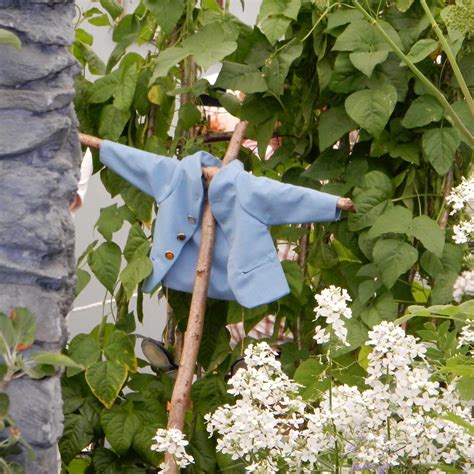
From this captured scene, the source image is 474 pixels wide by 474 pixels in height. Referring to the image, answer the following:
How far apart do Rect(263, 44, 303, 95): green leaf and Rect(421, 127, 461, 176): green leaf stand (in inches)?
12.6

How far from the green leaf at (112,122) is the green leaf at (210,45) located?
9.2 inches

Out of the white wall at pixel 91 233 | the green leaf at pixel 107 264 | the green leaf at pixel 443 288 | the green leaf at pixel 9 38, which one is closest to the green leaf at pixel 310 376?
the green leaf at pixel 443 288

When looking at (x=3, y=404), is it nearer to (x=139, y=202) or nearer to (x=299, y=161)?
(x=139, y=202)

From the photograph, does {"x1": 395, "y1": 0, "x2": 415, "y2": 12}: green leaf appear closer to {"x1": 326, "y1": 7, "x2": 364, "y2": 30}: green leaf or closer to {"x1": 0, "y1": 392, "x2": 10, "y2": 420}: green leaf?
{"x1": 326, "y1": 7, "x2": 364, "y2": 30}: green leaf

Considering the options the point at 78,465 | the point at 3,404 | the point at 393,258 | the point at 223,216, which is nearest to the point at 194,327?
the point at 223,216

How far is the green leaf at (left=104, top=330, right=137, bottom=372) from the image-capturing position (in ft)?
8.25

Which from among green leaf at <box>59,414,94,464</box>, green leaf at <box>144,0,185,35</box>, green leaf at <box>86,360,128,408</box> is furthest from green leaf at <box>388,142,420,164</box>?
green leaf at <box>59,414,94,464</box>

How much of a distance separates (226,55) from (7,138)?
1003mm

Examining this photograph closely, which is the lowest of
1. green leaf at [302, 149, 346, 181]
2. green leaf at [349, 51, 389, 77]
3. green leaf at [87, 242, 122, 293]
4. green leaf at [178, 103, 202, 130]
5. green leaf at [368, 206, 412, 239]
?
green leaf at [87, 242, 122, 293]

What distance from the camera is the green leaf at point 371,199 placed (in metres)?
2.42

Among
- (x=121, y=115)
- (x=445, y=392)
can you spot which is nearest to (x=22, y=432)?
(x=445, y=392)

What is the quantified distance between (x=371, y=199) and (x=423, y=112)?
208 mm

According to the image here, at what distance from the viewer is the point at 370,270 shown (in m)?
2.45

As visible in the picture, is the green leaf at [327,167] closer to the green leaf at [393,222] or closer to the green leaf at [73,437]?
the green leaf at [393,222]
